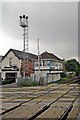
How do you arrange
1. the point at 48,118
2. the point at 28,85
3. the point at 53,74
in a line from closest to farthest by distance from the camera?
the point at 48,118 < the point at 28,85 < the point at 53,74

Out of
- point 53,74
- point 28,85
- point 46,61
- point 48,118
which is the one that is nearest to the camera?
point 48,118

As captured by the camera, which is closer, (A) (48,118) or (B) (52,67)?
(A) (48,118)

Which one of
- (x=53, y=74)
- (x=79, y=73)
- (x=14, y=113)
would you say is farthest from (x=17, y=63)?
(x=79, y=73)

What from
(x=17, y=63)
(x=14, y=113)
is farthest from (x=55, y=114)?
(x=17, y=63)

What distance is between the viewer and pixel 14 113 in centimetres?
1481

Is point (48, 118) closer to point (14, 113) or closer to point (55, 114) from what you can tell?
point (55, 114)

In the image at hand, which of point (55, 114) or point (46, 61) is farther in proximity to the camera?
point (46, 61)

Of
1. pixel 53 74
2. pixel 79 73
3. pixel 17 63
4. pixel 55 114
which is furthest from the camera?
pixel 79 73

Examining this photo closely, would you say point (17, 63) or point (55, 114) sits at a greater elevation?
point (17, 63)

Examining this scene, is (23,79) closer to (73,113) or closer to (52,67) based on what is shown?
(52,67)

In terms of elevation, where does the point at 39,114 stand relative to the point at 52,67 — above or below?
below

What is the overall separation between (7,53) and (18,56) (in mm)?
3141

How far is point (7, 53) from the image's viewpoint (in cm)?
6381

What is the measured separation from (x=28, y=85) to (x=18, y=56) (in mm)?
16402
